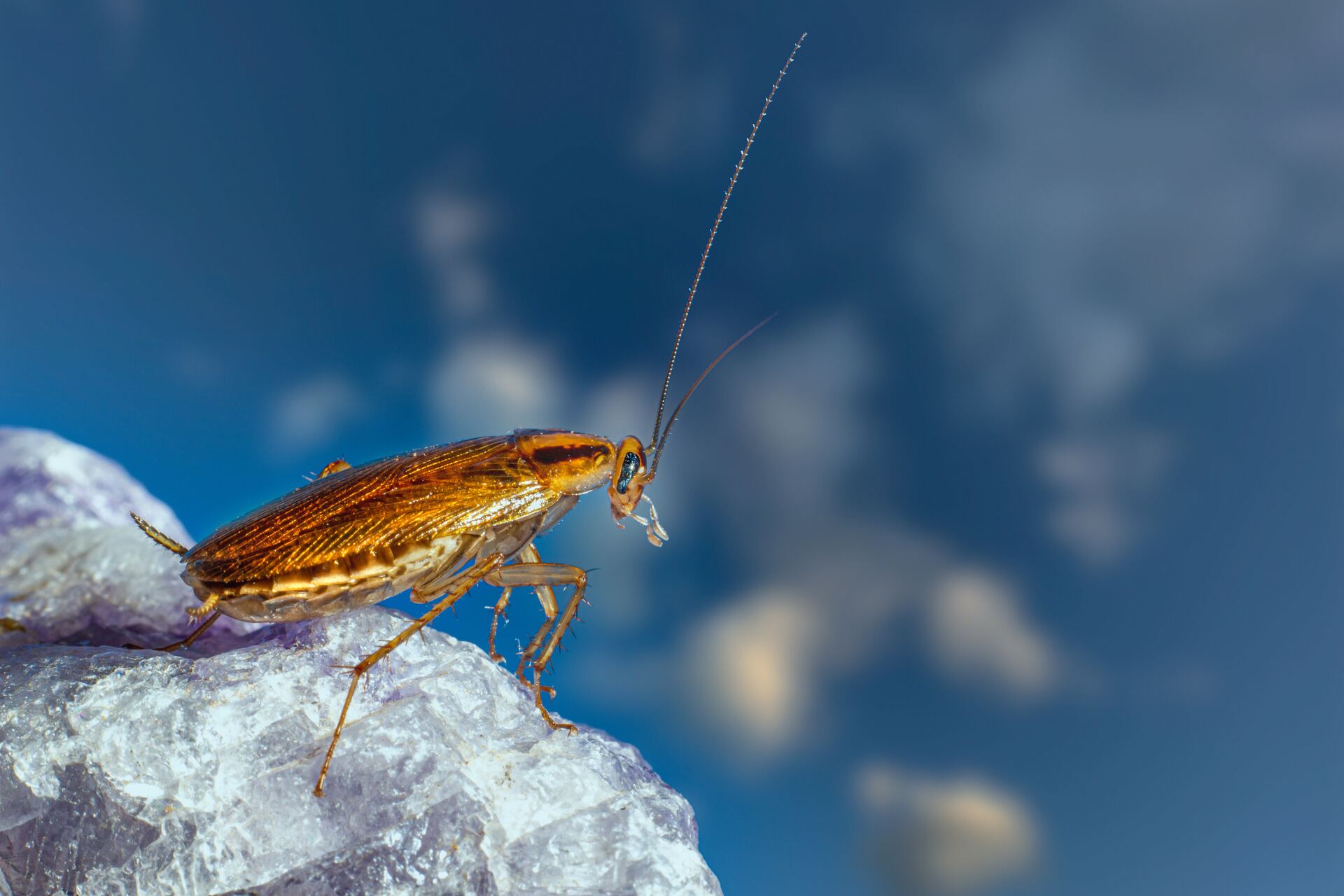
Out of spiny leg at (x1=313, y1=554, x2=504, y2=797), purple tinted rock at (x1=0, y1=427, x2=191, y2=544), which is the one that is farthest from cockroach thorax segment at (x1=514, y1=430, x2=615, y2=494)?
purple tinted rock at (x1=0, y1=427, x2=191, y2=544)

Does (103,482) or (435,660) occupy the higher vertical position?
(103,482)

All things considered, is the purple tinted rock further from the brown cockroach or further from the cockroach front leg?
the cockroach front leg

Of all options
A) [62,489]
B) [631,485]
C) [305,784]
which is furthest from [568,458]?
[62,489]

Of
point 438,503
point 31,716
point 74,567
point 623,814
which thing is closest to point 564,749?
point 623,814

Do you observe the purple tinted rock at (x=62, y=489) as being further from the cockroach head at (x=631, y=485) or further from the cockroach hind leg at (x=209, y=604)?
the cockroach head at (x=631, y=485)

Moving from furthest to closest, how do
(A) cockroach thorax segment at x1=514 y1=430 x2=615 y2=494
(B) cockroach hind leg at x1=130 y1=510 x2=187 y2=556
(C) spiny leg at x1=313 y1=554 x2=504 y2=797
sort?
1. (A) cockroach thorax segment at x1=514 y1=430 x2=615 y2=494
2. (B) cockroach hind leg at x1=130 y1=510 x2=187 y2=556
3. (C) spiny leg at x1=313 y1=554 x2=504 y2=797

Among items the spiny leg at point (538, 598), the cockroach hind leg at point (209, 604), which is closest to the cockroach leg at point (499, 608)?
the spiny leg at point (538, 598)

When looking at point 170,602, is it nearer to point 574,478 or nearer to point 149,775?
point 149,775

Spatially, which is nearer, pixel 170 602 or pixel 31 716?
pixel 31 716
